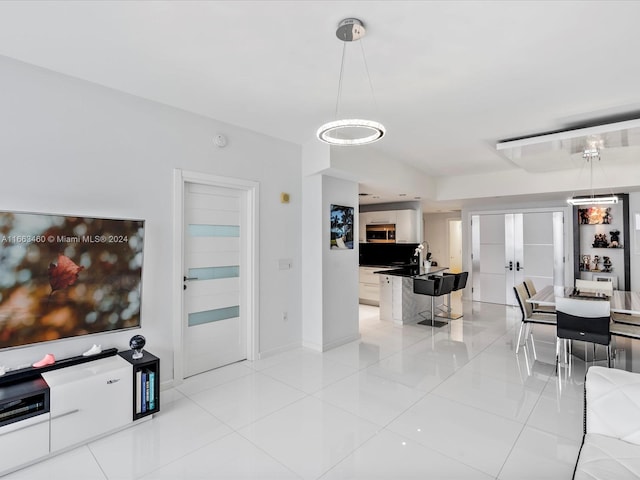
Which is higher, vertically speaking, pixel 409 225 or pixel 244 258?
pixel 409 225

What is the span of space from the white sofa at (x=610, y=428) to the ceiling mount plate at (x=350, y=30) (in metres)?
2.59

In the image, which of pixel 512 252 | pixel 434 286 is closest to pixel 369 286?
pixel 434 286

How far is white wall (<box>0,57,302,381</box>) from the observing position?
249 centimetres

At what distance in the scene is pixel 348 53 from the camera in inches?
94.6

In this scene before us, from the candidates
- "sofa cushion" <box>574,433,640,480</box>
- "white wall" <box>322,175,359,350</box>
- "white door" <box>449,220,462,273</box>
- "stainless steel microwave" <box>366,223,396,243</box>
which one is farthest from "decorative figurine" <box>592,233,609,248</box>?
"sofa cushion" <box>574,433,640,480</box>

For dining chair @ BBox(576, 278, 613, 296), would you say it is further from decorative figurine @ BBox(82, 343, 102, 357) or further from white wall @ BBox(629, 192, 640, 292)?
decorative figurine @ BBox(82, 343, 102, 357)

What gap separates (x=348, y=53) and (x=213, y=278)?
2.68m

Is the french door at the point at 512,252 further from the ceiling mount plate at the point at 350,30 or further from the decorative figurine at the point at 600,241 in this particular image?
the ceiling mount plate at the point at 350,30

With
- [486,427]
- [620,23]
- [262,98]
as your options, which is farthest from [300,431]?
[620,23]

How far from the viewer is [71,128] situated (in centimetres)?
Answer: 272

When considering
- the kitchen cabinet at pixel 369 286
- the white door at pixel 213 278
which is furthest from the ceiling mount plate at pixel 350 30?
the kitchen cabinet at pixel 369 286

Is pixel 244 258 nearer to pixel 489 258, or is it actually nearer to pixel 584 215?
pixel 489 258

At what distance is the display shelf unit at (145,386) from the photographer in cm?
267

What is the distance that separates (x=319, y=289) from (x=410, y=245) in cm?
418
